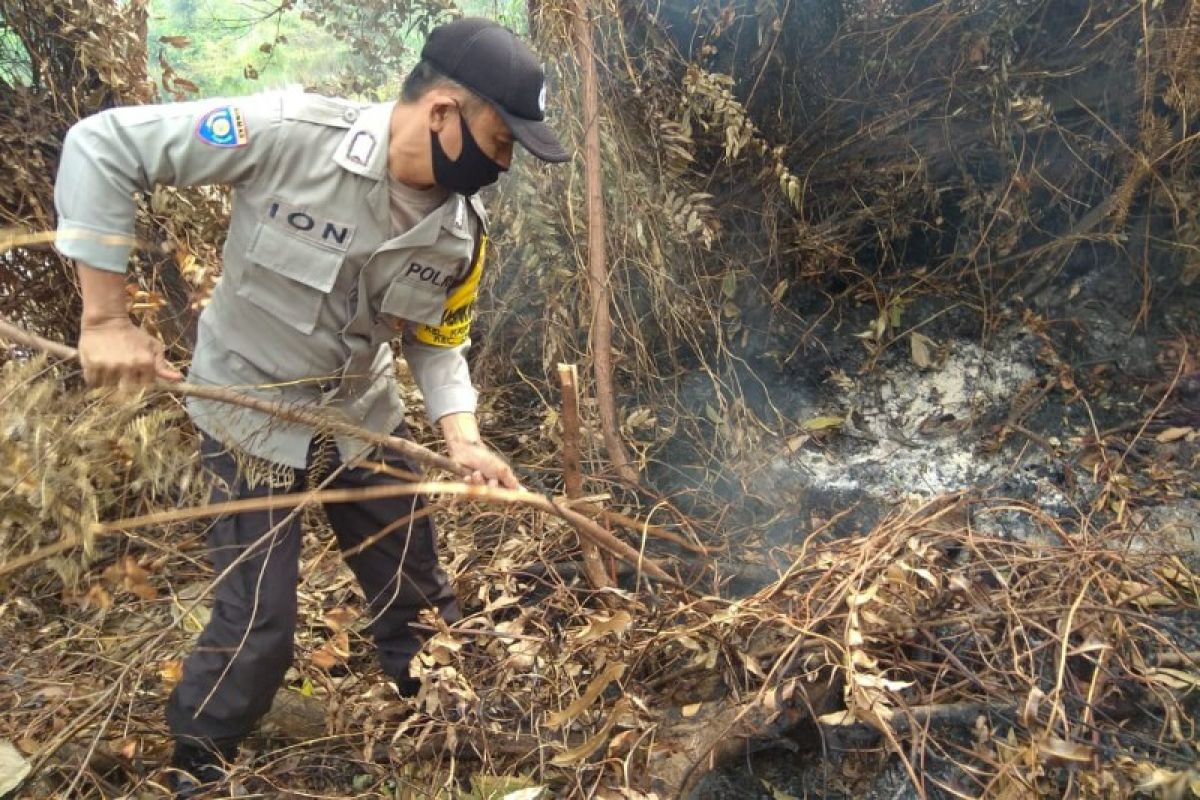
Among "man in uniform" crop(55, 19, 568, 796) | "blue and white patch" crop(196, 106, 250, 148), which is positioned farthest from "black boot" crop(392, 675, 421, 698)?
"blue and white patch" crop(196, 106, 250, 148)

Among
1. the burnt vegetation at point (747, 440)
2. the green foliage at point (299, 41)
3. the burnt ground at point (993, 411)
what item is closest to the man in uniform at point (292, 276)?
the burnt vegetation at point (747, 440)

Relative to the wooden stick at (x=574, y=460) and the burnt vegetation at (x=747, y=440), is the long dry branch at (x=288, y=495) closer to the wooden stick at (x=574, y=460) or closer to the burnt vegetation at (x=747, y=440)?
the burnt vegetation at (x=747, y=440)

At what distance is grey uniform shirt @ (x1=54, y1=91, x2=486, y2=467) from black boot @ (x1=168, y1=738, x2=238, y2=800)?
2.59 ft

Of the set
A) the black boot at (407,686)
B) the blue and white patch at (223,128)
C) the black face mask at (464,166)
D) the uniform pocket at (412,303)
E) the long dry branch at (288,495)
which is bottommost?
the black boot at (407,686)

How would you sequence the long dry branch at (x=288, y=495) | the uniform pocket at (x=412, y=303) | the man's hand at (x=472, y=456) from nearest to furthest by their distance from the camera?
the long dry branch at (x=288, y=495) < the uniform pocket at (x=412, y=303) < the man's hand at (x=472, y=456)

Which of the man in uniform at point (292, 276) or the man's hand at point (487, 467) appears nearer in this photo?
the man in uniform at point (292, 276)

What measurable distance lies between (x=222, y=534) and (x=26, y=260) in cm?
214

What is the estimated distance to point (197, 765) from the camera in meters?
2.31

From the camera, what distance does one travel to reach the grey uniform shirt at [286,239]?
5.97 feet

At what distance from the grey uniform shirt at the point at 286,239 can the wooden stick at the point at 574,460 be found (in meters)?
0.37

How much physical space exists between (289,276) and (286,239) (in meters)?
0.09

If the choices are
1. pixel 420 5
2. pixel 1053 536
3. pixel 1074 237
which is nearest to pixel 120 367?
pixel 420 5

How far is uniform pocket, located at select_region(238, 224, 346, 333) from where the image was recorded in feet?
6.60

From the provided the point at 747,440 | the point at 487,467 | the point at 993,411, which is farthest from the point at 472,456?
the point at 993,411
